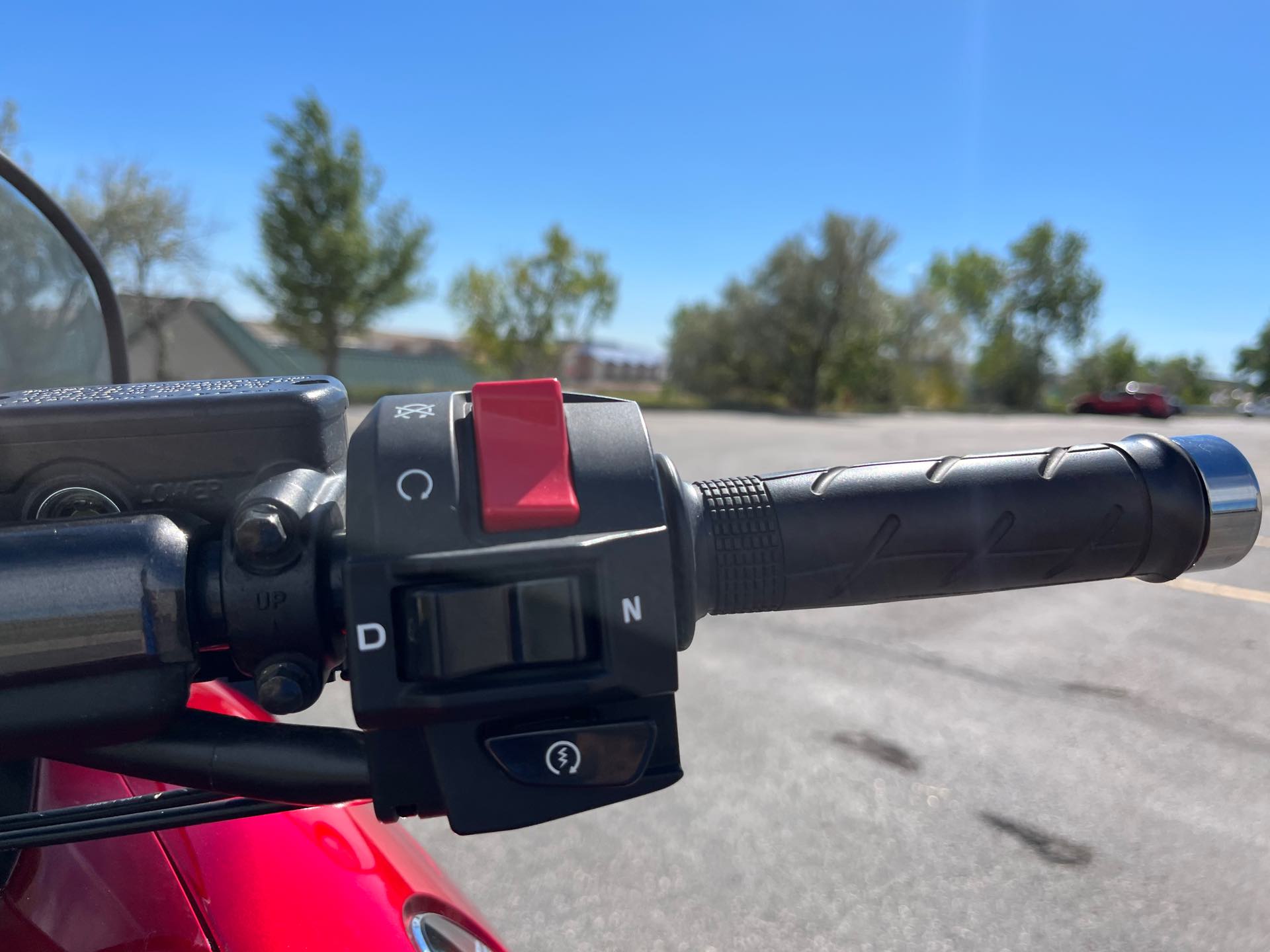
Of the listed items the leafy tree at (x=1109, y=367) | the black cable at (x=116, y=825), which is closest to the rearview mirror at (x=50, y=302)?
the black cable at (x=116, y=825)

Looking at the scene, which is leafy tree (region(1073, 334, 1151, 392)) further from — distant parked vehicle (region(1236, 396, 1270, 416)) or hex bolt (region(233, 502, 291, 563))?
hex bolt (region(233, 502, 291, 563))

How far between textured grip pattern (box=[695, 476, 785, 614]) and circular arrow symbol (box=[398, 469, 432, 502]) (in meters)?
0.22

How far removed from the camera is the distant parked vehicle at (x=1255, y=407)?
9.99 metres

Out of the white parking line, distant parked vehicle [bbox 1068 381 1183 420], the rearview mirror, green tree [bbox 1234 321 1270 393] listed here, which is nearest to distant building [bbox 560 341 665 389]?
distant parked vehicle [bbox 1068 381 1183 420]

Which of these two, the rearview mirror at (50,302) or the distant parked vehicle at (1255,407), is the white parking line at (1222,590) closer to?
the rearview mirror at (50,302)

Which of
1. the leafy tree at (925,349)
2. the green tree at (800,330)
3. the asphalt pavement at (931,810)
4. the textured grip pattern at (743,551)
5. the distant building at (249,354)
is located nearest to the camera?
the textured grip pattern at (743,551)

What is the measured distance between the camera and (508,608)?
527mm

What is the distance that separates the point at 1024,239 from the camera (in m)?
47.6

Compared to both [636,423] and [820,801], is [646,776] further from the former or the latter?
[820,801]

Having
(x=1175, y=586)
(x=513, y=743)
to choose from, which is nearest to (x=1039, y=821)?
(x=513, y=743)

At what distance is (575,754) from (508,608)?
0.37 ft

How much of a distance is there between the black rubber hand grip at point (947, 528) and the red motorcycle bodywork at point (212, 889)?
0.47m

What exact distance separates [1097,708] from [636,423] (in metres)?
3.68

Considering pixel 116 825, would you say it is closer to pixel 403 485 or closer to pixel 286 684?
pixel 286 684
